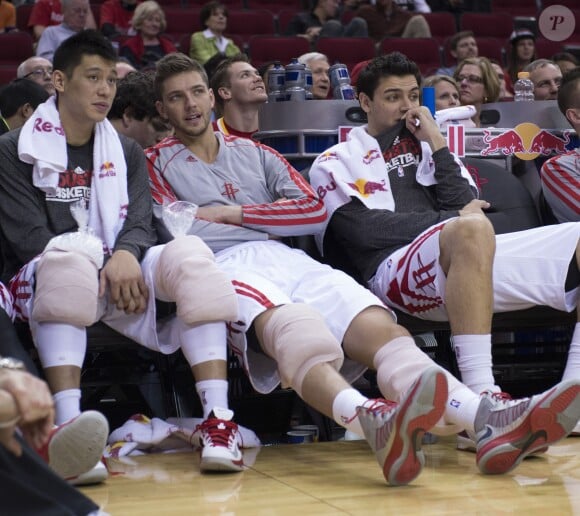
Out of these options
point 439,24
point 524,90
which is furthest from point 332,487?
point 439,24

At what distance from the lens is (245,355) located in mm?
3371

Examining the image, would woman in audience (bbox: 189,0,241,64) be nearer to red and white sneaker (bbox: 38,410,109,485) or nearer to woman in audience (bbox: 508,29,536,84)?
woman in audience (bbox: 508,29,536,84)

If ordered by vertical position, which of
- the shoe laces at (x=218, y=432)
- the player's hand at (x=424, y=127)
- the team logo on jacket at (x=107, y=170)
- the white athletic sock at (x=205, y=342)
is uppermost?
the player's hand at (x=424, y=127)

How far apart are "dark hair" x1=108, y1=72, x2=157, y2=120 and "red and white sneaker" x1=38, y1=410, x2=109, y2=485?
81.3 inches

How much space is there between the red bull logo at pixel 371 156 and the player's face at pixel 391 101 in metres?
0.13

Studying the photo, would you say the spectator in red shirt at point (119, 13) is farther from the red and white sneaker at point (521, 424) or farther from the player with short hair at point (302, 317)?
the red and white sneaker at point (521, 424)

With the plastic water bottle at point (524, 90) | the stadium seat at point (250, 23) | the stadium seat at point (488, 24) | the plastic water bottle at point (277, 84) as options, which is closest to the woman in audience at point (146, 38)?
the stadium seat at point (250, 23)

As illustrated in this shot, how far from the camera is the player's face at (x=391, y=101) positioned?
13.2 feet

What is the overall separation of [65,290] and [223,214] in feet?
2.49

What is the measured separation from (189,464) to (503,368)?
1399 mm

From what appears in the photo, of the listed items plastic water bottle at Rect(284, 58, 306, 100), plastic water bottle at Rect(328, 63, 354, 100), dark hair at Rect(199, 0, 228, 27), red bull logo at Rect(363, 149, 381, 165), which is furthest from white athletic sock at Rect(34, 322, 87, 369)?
A: dark hair at Rect(199, 0, 228, 27)

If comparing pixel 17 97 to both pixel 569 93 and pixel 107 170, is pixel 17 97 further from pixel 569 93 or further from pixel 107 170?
pixel 569 93

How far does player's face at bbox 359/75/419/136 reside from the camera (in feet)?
13.2

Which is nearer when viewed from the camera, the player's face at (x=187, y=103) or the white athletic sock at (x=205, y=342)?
the white athletic sock at (x=205, y=342)
